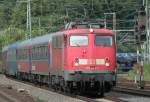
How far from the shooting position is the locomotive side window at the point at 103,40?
23202mm

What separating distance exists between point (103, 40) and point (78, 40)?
1.06m

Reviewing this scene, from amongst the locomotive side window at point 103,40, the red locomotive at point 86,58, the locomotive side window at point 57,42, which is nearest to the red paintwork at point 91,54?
the red locomotive at point 86,58

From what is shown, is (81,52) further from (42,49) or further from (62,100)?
(42,49)

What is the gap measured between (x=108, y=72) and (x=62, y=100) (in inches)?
99.0

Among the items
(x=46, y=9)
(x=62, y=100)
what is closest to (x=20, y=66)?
(x=62, y=100)

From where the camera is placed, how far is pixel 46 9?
78688mm

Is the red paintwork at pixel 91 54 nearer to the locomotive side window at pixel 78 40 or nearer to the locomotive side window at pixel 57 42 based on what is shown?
the locomotive side window at pixel 78 40

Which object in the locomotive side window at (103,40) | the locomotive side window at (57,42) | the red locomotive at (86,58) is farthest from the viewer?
the locomotive side window at (57,42)

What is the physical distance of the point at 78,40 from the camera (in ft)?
76.6

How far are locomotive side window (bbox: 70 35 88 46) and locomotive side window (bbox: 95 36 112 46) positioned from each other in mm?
469

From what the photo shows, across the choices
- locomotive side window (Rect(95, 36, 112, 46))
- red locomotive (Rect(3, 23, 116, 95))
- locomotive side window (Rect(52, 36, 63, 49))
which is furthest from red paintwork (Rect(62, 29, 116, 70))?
locomotive side window (Rect(52, 36, 63, 49))

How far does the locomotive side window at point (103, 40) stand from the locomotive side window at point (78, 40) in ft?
1.54

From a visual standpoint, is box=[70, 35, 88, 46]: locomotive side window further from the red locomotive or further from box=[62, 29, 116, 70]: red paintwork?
box=[62, 29, 116, 70]: red paintwork

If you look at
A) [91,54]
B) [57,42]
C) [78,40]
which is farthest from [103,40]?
[57,42]
